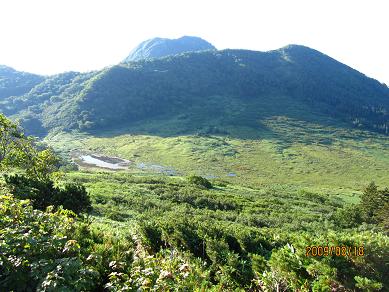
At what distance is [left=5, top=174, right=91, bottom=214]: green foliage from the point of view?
67.3 ft

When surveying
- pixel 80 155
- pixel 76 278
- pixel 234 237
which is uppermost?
pixel 76 278

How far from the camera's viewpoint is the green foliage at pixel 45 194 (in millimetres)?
20500

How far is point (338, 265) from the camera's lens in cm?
1025

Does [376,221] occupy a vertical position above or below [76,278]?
below

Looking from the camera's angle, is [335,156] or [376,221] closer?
[376,221]

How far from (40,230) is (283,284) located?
7376mm

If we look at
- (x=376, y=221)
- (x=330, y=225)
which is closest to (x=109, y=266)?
(x=330, y=225)

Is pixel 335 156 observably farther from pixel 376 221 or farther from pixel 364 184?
pixel 376 221

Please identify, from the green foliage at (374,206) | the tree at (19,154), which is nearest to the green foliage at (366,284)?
the tree at (19,154)
